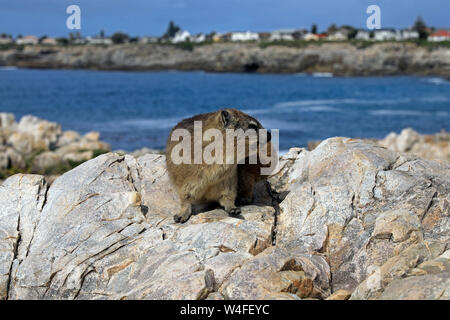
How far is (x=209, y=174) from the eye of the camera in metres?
6.54

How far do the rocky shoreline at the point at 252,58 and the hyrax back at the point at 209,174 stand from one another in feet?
333

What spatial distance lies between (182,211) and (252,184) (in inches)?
45.3

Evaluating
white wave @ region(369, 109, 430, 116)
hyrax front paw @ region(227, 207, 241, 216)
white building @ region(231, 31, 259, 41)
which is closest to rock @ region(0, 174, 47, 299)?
hyrax front paw @ region(227, 207, 241, 216)

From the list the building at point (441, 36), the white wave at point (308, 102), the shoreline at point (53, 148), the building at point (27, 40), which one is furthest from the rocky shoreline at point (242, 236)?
the building at point (27, 40)

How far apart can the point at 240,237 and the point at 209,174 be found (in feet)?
3.10

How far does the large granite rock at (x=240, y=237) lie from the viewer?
5.48 metres

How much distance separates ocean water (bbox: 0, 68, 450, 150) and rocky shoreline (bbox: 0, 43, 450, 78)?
18.7 metres

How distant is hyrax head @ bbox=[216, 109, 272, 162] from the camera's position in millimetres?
6285

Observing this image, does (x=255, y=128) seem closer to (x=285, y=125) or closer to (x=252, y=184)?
(x=252, y=184)

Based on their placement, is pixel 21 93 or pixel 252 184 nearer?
pixel 252 184

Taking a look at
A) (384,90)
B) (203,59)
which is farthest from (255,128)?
(203,59)

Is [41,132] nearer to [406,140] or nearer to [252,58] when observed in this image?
[406,140]

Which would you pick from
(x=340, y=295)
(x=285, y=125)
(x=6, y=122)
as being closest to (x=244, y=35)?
(x=285, y=125)

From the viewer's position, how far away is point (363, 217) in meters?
6.70
